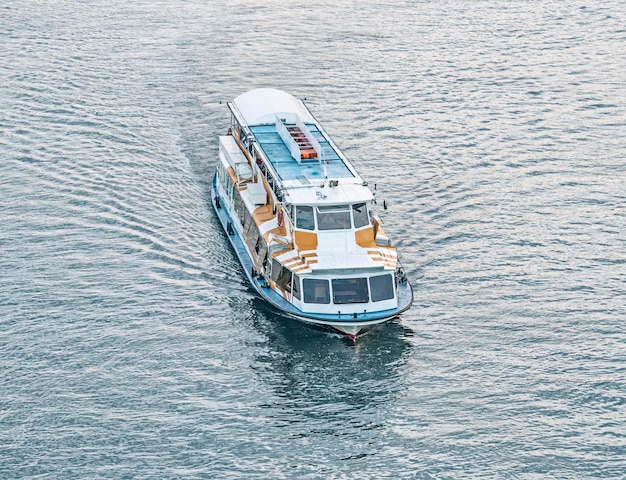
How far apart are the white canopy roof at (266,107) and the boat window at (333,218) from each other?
1426 centimetres

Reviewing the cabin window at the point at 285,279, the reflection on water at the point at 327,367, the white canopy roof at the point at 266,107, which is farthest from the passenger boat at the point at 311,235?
the white canopy roof at the point at 266,107

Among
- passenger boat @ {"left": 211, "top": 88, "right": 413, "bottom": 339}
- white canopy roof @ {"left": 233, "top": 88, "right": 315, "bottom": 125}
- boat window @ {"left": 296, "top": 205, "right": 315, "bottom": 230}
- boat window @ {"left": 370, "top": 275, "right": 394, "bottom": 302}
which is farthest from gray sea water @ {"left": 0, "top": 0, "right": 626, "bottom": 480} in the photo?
white canopy roof @ {"left": 233, "top": 88, "right": 315, "bottom": 125}

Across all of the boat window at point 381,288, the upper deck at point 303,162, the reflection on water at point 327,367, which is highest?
the upper deck at point 303,162

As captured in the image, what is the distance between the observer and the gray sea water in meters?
56.2

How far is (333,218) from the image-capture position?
65.8 meters

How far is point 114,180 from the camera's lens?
84.0 metres

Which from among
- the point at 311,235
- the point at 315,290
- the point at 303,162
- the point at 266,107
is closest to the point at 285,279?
the point at 315,290

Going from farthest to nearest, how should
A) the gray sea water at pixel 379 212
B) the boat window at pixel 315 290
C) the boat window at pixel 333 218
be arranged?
the boat window at pixel 333 218, the boat window at pixel 315 290, the gray sea water at pixel 379 212

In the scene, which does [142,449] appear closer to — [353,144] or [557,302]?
[557,302]

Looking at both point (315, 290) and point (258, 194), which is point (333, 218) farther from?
point (258, 194)

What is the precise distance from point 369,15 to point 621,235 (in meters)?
50.8

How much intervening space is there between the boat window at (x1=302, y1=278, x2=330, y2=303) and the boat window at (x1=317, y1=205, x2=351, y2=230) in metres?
3.65

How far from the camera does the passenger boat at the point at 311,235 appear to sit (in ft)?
208

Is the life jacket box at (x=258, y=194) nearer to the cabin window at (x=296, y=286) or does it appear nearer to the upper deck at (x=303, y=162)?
the upper deck at (x=303, y=162)
